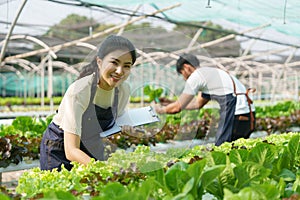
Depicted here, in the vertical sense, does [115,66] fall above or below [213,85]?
above

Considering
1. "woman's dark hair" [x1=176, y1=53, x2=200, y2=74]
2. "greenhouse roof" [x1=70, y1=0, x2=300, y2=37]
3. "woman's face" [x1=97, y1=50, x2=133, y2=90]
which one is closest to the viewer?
"woman's face" [x1=97, y1=50, x2=133, y2=90]

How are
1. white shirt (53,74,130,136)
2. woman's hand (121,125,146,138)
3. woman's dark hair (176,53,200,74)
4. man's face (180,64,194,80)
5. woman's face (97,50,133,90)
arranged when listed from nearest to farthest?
woman's face (97,50,133,90) → white shirt (53,74,130,136) → woman's hand (121,125,146,138) → woman's dark hair (176,53,200,74) → man's face (180,64,194,80)

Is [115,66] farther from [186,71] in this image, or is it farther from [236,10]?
[236,10]

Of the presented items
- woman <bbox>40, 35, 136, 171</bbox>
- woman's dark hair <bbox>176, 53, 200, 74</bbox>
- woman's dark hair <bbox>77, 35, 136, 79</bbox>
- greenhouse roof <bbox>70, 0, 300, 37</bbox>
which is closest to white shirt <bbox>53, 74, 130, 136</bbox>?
woman <bbox>40, 35, 136, 171</bbox>

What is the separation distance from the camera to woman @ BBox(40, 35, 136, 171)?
2.12m

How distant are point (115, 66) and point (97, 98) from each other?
335 mm

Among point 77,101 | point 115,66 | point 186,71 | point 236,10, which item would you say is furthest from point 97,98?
point 236,10

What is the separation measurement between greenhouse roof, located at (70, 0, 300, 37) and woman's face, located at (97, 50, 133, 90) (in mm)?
3613

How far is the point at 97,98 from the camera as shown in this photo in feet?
7.87

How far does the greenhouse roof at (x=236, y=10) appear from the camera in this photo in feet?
20.0

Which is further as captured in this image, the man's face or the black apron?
the man's face

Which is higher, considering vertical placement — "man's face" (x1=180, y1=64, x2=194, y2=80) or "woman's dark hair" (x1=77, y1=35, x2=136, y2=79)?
"woman's dark hair" (x1=77, y1=35, x2=136, y2=79)

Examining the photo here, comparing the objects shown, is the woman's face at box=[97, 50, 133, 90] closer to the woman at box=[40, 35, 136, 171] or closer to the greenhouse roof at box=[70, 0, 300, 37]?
the woman at box=[40, 35, 136, 171]

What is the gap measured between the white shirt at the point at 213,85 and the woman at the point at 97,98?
0.42 m
